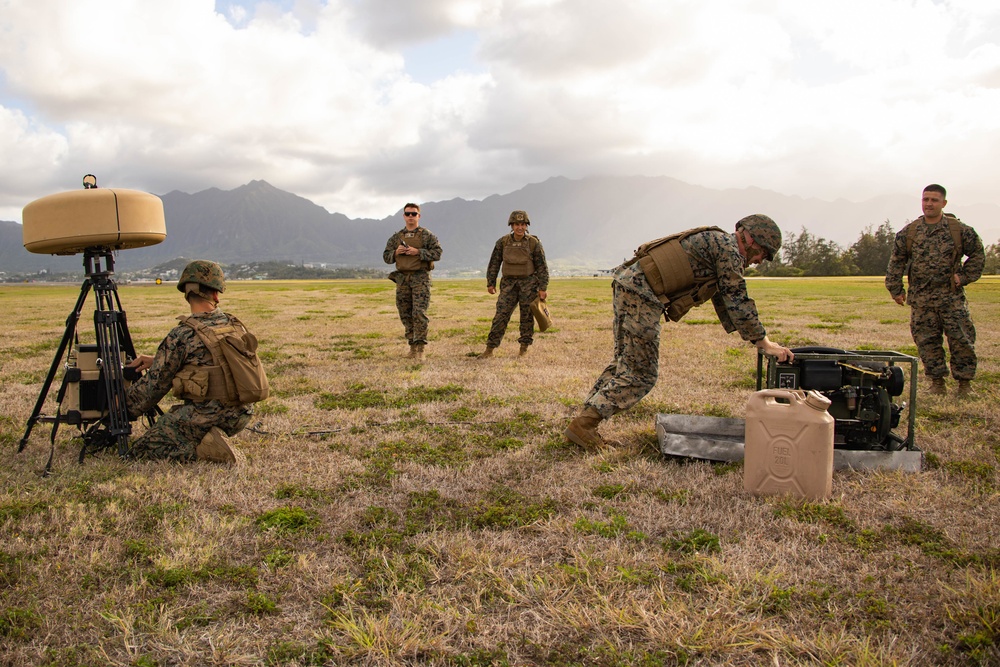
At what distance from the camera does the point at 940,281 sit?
8055mm

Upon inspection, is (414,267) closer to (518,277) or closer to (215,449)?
(518,277)

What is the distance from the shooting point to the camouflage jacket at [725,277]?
511cm

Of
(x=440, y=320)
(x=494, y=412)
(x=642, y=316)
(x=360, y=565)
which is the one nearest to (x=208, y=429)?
(x=360, y=565)

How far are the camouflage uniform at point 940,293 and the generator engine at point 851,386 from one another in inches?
134

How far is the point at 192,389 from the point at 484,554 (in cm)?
305

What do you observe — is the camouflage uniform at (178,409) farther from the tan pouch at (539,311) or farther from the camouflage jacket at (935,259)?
the camouflage jacket at (935,259)

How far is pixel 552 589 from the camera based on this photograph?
3393mm

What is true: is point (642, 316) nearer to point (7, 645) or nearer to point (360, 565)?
point (360, 565)

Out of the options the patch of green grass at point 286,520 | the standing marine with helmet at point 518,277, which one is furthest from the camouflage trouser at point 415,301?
the patch of green grass at point 286,520

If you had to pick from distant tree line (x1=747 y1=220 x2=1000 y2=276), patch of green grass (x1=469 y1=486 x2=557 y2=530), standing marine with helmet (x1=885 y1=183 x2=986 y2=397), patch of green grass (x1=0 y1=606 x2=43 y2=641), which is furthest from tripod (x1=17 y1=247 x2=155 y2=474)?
distant tree line (x1=747 y1=220 x2=1000 y2=276)

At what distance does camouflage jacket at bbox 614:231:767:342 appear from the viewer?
16.8 feet

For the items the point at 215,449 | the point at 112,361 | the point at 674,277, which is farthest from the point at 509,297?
the point at 112,361

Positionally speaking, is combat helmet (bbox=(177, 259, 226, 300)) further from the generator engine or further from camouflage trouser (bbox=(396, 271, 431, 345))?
camouflage trouser (bbox=(396, 271, 431, 345))

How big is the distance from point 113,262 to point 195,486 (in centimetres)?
209
